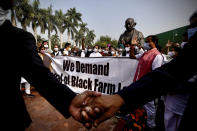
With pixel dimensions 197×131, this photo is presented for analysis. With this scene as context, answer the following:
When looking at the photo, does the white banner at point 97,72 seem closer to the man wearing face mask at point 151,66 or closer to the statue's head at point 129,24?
the man wearing face mask at point 151,66

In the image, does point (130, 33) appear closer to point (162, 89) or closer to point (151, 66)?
point (151, 66)

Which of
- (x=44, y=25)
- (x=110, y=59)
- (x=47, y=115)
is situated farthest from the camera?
(x=44, y=25)

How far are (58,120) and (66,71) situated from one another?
72.2 inches

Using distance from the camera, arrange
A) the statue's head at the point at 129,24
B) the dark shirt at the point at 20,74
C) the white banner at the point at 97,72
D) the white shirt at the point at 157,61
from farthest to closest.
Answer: the statue's head at the point at 129,24 < the white banner at the point at 97,72 < the white shirt at the point at 157,61 < the dark shirt at the point at 20,74

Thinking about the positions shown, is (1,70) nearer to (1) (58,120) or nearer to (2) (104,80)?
(1) (58,120)

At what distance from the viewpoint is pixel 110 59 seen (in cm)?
365

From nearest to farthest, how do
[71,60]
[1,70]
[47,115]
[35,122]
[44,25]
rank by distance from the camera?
[1,70]
[35,122]
[47,115]
[71,60]
[44,25]

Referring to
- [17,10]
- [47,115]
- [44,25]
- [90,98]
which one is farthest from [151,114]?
[44,25]

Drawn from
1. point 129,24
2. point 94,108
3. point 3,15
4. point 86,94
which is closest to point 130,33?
point 129,24

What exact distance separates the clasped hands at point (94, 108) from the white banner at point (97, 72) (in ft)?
8.22

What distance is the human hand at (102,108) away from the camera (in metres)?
0.94

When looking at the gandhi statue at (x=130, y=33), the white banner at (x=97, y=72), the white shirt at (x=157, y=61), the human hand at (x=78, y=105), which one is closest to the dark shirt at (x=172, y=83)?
the human hand at (x=78, y=105)

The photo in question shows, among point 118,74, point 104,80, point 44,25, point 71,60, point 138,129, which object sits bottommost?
point 138,129

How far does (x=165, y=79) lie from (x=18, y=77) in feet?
3.85
